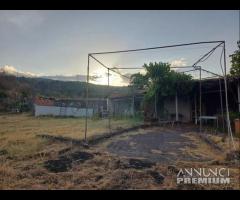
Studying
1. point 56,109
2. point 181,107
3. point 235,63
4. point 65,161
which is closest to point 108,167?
point 65,161

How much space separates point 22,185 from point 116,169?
6.37 feet

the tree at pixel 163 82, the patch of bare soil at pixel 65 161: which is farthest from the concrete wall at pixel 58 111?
the patch of bare soil at pixel 65 161

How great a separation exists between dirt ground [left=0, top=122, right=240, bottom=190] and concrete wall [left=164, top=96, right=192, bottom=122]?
10186 millimetres

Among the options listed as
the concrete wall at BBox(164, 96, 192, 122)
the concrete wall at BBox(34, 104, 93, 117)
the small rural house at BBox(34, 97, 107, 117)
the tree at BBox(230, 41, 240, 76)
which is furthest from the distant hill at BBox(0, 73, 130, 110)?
the tree at BBox(230, 41, 240, 76)

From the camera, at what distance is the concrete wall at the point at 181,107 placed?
17.7 metres

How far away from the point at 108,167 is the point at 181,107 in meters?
13.8

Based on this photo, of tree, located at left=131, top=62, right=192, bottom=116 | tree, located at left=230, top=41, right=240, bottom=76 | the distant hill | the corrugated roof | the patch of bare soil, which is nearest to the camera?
the patch of bare soil

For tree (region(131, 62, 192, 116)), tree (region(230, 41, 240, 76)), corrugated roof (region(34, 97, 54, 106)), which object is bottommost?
corrugated roof (region(34, 97, 54, 106))

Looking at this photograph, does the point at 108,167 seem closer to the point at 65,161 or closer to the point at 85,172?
the point at 85,172

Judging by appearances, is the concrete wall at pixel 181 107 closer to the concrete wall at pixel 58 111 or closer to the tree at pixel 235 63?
the tree at pixel 235 63

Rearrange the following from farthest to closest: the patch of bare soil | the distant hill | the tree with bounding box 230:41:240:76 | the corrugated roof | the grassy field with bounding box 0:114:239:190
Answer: the distant hill, the corrugated roof, the tree with bounding box 230:41:240:76, the patch of bare soil, the grassy field with bounding box 0:114:239:190

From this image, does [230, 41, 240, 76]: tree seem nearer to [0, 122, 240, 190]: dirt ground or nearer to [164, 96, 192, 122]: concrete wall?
[164, 96, 192, 122]: concrete wall

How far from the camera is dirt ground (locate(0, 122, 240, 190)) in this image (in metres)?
4.21
